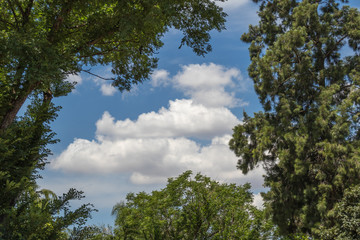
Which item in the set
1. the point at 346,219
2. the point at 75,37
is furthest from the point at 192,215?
the point at 75,37

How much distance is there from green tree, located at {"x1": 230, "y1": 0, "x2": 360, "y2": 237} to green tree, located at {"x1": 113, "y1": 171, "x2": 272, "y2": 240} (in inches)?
60.0

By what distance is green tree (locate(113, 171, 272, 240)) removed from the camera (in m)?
13.7

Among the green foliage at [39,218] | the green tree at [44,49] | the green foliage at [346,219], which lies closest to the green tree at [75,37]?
the green tree at [44,49]

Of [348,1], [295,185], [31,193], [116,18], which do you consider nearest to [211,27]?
[116,18]

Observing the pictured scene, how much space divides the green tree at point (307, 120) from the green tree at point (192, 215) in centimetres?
152

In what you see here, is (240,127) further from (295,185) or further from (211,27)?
(211,27)

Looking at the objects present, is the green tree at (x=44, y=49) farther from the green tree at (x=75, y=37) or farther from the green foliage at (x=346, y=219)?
the green foliage at (x=346, y=219)

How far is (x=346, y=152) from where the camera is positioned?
514 inches

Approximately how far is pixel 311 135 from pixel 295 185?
7.91ft

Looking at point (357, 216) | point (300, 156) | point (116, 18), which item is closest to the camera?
point (116, 18)

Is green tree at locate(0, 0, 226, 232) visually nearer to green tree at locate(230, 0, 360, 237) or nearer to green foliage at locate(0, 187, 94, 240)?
green foliage at locate(0, 187, 94, 240)

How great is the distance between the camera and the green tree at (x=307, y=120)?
13438 millimetres

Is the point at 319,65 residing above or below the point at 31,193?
above

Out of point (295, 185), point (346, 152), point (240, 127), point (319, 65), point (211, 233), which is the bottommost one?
point (211, 233)
